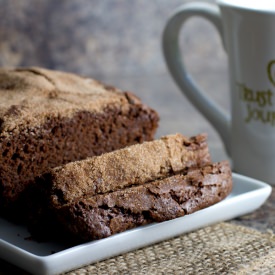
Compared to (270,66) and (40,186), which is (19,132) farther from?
(270,66)

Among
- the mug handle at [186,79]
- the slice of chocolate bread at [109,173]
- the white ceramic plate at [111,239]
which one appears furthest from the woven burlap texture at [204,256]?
the mug handle at [186,79]

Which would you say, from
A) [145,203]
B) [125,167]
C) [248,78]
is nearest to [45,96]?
[125,167]

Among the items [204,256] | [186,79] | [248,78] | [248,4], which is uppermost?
[248,4]

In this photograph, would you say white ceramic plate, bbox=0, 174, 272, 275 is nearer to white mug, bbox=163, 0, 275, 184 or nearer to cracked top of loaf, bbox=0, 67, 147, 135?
white mug, bbox=163, 0, 275, 184

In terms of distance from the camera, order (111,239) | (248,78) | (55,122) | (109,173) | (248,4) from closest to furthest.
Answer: (111,239) → (109,173) → (55,122) → (248,78) → (248,4)

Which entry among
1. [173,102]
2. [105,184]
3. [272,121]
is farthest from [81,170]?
[173,102]

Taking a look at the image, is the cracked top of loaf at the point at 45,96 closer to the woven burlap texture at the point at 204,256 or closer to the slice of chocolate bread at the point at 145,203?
the slice of chocolate bread at the point at 145,203

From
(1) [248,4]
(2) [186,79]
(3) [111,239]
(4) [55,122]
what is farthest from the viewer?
(2) [186,79]

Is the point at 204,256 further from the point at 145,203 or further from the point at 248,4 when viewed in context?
the point at 248,4
